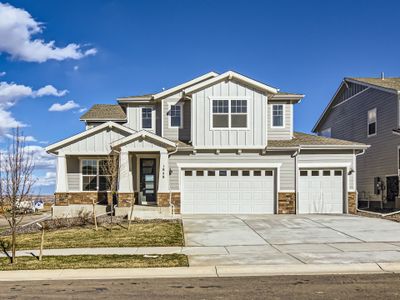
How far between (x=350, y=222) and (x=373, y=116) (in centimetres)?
1123

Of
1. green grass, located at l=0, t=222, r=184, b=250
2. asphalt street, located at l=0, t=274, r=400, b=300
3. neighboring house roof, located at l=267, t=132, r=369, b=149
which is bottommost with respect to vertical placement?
green grass, located at l=0, t=222, r=184, b=250

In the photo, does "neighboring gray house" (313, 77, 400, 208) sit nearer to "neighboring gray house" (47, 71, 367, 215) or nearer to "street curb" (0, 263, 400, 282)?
"neighboring gray house" (47, 71, 367, 215)

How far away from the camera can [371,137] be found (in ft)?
90.9

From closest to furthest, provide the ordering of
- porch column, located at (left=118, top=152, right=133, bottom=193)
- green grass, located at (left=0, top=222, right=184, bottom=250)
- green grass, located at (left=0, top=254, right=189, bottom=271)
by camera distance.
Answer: green grass, located at (left=0, top=254, right=189, bottom=271), green grass, located at (left=0, top=222, right=184, bottom=250), porch column, located at (left=118, top=152, right=133, bottom=193)

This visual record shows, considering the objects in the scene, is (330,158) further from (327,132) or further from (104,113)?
(104,113)

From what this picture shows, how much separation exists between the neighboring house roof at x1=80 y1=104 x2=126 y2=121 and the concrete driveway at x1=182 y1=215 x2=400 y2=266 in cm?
959

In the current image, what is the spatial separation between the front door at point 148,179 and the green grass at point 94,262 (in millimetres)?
11774

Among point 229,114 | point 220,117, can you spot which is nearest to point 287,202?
point 229,114

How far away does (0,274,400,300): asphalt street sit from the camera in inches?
311

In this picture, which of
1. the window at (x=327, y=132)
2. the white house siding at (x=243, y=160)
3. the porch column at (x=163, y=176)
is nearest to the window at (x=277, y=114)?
the white house siding at (x=243, y=160)

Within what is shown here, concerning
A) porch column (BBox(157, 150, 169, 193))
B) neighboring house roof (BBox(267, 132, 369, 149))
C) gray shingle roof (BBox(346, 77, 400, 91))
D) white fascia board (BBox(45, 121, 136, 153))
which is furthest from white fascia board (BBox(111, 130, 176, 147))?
gray shingle roof (BBox(346, 77, 400, 91))

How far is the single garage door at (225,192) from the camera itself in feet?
73.2

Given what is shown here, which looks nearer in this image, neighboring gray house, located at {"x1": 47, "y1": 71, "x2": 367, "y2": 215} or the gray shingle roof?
neighboring gray house, located at {"x1": 47, "y1": 71, "x2": 367, "y2": 215}

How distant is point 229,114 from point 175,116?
10.5 feet
